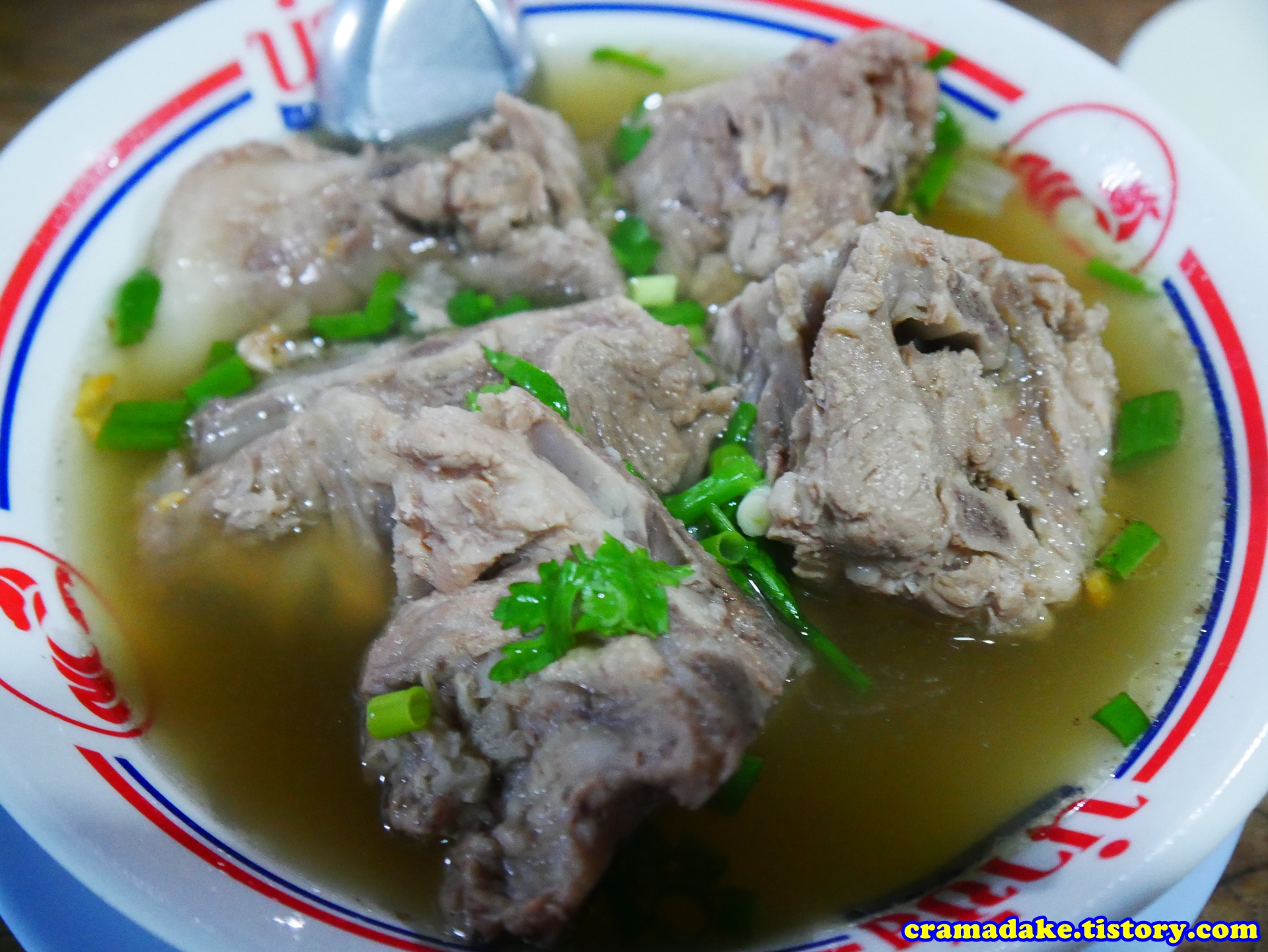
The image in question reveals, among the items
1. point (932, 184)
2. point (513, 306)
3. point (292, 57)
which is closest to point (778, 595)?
point (513, 306)

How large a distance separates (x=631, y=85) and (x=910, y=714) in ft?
8.09

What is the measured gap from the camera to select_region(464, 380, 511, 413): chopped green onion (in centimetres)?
189

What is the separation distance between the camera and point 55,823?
61.8 inches

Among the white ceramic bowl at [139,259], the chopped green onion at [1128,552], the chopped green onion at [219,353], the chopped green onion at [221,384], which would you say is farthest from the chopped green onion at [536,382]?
the chopped green onion at [1128,552]

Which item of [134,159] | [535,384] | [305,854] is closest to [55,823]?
[305,854]

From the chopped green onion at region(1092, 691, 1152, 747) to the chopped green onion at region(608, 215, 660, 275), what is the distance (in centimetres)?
174

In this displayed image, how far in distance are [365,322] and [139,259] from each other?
0.76 metres

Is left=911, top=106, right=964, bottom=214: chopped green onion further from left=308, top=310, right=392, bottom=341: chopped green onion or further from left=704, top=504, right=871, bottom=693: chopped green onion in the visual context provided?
left=308, top=310, right=392, bottom=341: chopped green onion

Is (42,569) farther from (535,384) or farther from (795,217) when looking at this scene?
(795,217)

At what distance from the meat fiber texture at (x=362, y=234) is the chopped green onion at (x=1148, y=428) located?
1.46 metres

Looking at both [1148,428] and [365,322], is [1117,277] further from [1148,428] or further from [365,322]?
[365,322]

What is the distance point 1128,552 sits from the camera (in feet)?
6.94

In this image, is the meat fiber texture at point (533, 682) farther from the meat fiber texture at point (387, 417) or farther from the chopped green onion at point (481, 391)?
the meat fiber texture at point (387, 417)

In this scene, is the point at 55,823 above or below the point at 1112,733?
below
